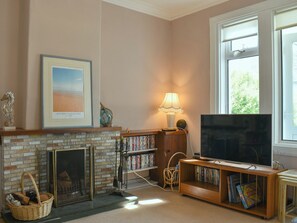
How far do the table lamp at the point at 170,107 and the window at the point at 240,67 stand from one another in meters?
0.77

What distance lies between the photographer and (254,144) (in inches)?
127

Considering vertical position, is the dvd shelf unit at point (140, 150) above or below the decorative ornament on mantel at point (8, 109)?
below

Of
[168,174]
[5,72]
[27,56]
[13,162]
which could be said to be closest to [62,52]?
[27,56]

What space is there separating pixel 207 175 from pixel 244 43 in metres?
1.96

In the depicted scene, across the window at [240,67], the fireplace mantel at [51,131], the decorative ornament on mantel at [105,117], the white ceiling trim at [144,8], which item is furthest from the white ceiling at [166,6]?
the fireplace mantel at [51,131]

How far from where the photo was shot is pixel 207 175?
3852mm

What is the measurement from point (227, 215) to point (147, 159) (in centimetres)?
153

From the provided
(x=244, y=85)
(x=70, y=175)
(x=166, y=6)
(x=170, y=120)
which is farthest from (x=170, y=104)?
(x=70, y=175)

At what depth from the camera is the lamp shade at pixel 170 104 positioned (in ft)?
14.6

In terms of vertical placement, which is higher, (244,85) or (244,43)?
(244,43)

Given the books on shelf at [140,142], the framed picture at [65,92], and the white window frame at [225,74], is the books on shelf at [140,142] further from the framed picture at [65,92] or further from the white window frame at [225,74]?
the white window frame at [225,74]

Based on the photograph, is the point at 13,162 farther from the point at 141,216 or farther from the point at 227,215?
the point at 227,215

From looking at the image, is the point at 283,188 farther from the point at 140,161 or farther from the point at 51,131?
the point at 51,131

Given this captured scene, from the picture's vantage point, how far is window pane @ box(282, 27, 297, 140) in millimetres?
3395
